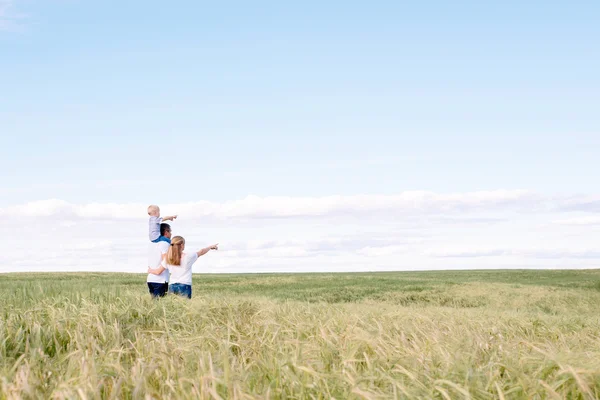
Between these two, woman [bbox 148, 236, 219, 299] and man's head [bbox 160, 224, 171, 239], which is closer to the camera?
woman [bbox 148, 236, 219, 299]

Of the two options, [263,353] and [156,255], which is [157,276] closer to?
[156,255]

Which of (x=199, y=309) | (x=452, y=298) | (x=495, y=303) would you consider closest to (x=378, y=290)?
(x=452, y=298)

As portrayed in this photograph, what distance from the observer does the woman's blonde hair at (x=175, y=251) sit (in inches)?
457

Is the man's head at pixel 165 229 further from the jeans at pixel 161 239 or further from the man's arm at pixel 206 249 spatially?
the man's arm at pixel 206 249

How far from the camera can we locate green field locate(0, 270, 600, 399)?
14.1 feet

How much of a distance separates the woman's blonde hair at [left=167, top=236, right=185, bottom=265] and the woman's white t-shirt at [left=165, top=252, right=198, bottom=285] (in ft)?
0.37

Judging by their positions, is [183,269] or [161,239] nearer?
[183,269]

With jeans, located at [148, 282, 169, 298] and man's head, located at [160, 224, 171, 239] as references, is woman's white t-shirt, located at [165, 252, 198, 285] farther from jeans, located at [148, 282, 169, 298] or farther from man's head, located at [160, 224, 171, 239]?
man's head, located at [160, 224, 171, 239]

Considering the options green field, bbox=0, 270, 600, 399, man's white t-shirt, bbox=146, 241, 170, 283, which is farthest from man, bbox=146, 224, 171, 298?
green field, bbox=0, 270, 600, 399

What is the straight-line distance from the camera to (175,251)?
11.6 m

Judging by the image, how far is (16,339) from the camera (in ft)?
21.8

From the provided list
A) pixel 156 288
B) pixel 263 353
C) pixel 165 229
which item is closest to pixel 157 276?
pixel 156 288

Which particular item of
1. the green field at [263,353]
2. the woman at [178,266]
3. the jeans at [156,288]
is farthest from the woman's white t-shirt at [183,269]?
the green field at [263,353]

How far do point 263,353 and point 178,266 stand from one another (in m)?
5.80
